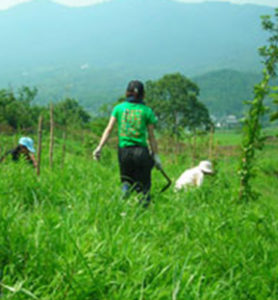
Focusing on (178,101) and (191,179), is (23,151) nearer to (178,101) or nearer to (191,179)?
(191,179)

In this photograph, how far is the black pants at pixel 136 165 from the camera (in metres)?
4.69

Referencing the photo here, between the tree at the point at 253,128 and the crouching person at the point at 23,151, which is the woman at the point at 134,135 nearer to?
the tree at the point at 253,128

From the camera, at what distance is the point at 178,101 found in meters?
57.9

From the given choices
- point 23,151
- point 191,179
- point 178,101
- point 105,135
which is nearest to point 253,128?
point 191,179

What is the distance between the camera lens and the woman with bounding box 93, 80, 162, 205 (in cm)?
466

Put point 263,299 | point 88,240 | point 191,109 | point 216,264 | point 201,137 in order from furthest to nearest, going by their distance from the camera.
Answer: point 191,109
point 201,137
point 216,264
point 263,299
point 88,240

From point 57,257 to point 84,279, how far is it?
27 cm

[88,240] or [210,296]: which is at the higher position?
[88,240]

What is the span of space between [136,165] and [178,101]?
177 feet

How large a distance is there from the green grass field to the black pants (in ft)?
1.29

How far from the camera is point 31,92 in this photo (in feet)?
159

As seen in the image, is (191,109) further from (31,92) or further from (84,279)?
(84,279)

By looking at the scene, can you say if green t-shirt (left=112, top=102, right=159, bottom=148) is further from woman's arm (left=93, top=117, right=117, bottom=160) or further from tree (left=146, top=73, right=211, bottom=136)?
tree (left=146, top=73, right=211, bottom=136)

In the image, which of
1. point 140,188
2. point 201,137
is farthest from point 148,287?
point 201,137
